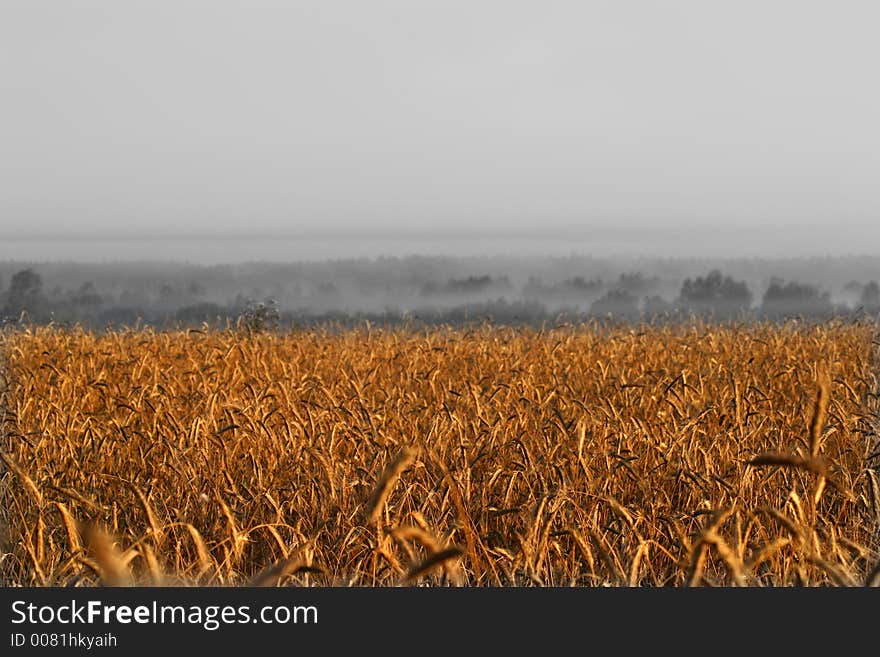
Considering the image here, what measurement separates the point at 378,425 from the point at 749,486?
183 centimetres

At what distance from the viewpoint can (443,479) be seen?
335cm

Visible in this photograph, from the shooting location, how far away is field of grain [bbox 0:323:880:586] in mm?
2146

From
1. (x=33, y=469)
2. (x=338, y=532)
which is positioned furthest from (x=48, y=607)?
(x=33, y=469)

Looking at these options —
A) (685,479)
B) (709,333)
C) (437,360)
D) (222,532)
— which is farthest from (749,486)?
(709,333)

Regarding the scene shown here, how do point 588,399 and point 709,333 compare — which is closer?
point 588,399

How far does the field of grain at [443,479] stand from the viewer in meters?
2.15

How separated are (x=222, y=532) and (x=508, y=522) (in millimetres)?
1074

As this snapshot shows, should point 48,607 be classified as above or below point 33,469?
above

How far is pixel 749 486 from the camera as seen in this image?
354 centimetres

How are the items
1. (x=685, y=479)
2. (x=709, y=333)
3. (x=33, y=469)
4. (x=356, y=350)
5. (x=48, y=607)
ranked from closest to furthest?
1. (x=48, y=607)
2. (x=685, y=479)
3. (x=33, y=469)
4. (x=356, y=350)
5. (x=709, y=333)

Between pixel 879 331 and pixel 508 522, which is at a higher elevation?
pixel 879 331

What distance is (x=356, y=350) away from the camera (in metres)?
8.30

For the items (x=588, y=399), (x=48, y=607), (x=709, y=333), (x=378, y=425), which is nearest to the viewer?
Result: (x=48, y=607)

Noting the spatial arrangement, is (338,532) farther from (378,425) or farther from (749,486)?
(749,486)
